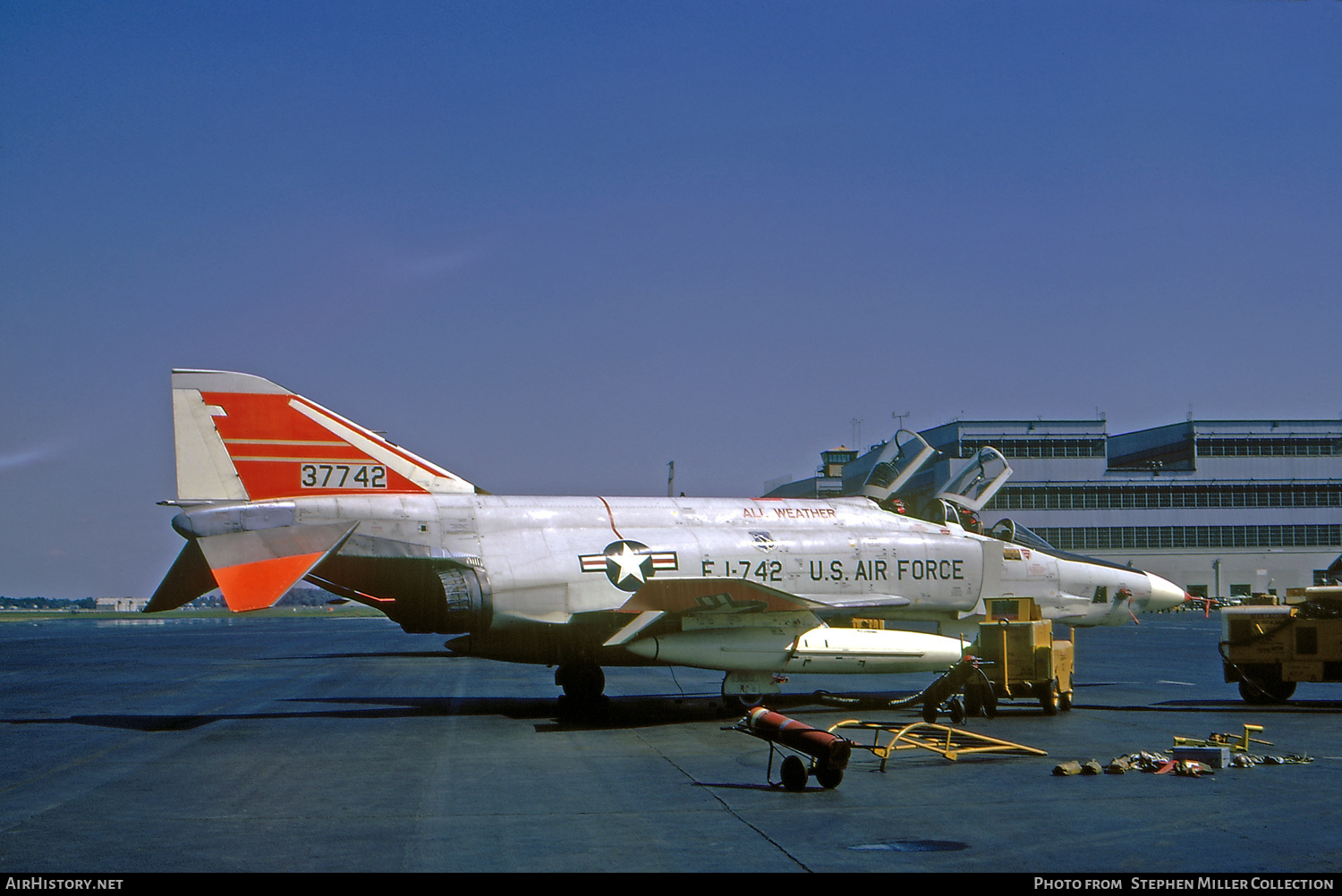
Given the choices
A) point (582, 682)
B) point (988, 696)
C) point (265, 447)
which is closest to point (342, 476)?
point (265, 447)

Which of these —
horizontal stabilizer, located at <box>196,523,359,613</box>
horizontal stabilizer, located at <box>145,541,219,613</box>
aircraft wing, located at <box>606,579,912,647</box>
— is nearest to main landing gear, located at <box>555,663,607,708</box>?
aircraft wing, located at <box>606,579,912,647</box>

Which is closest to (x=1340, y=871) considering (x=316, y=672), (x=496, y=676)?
(x=496, y=676)

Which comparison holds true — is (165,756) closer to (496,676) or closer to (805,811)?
(805,811)

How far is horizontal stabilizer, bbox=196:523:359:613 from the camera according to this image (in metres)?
14.2

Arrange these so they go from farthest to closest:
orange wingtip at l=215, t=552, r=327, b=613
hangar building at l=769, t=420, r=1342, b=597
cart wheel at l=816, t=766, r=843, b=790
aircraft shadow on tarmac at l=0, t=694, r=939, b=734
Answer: hangar building at l=769, t=420, r=1342, b=597
aircraft shadow on tarmac at l=0, t=694, r=939, b=734
orange wingtip at l=215, t=552, r=327, b=613
cart wheel at l=816, t=766, r=843, b=790

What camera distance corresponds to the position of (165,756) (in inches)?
476

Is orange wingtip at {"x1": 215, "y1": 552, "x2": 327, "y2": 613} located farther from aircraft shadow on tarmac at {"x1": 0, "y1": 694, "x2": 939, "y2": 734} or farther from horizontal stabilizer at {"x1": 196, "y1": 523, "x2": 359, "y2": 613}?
aircraft shadow on tarmac at {"x1": 0, "y1": 694, "x2": 939, "y2": 734}

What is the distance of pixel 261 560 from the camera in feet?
48.0

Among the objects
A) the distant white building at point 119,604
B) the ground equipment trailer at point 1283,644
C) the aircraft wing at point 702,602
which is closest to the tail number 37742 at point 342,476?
the aircraft wing at point 702,602

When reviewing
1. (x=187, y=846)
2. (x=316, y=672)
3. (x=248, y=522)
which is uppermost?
(x=248, y=522)

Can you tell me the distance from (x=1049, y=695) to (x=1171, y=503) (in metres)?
64.4

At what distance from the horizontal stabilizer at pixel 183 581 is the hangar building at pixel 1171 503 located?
5460 centimetres

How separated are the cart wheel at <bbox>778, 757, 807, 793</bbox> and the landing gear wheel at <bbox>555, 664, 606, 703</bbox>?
→ 7.81m
